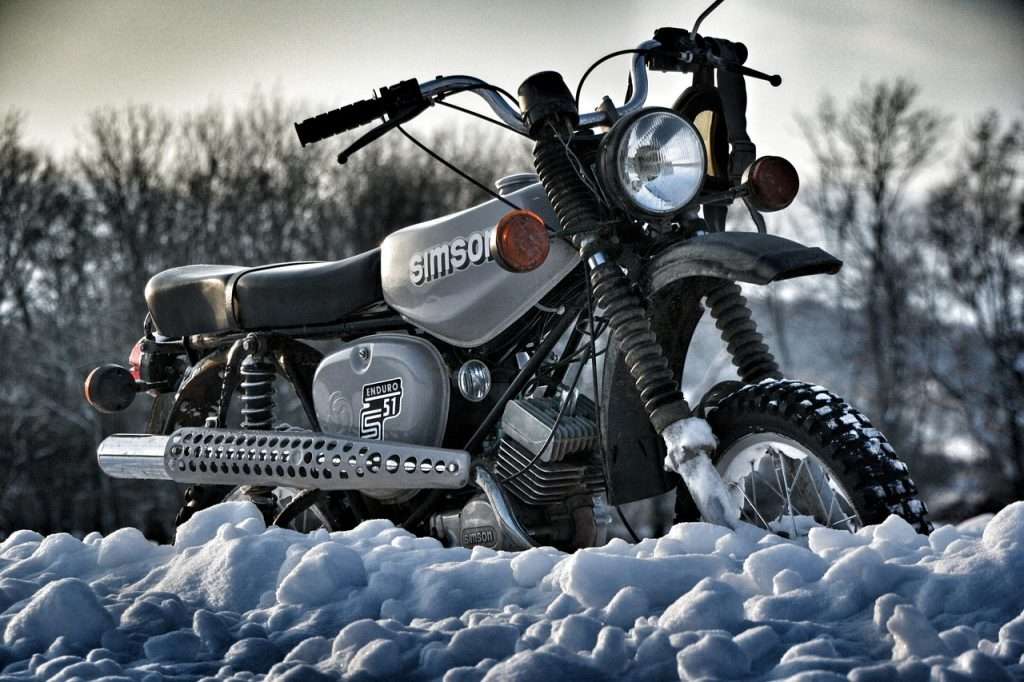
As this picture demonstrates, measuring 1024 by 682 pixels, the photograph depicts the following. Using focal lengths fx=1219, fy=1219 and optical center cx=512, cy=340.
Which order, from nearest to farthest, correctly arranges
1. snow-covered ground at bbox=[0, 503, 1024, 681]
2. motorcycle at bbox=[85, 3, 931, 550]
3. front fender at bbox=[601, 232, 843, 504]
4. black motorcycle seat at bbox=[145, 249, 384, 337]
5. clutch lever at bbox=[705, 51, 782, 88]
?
snow-covered ground at bbox=[0, 503, 1024, 681] → motorcycle at bbox=[85, 3, 931, 550] → front fender at bbox=[601, 232, 843, 504] → clutch lever at bbox=[705, 51, 782, 88] → black motorcycle seat at bbox=[145, 249, 384, 337]

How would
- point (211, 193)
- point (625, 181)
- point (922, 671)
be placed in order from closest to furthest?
1. point (922, 671)
2. point (625, 181)
3. point (211, 193)

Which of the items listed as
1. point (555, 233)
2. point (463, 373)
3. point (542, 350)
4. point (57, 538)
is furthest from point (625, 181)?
point (57, 538)

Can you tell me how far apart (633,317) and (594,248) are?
0.83 ft

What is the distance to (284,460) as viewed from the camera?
14.0 feet

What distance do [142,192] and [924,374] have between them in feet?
51.6

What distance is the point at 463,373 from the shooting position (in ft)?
13.4

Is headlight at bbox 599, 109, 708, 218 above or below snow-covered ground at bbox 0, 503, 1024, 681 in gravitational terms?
above

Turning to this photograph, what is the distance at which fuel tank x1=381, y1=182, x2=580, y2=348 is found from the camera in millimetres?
3875

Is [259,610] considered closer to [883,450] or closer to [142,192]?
[883,450]

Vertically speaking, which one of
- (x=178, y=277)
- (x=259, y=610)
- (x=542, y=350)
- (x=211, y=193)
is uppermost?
(x=211, y=193)

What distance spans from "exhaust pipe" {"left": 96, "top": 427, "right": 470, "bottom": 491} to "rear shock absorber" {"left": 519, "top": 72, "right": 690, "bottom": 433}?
70 centimetres

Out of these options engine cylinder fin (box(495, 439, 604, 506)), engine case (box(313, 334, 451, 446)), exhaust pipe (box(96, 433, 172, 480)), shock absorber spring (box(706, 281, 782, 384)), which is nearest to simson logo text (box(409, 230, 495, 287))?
engine case (box(313, 334, 451, 446))

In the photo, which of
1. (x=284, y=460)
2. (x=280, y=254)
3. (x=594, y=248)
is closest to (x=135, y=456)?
(x=284, y=460)

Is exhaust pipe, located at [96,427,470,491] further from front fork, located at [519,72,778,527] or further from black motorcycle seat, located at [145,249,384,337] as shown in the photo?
front fork, located at [519,72,778,527]
